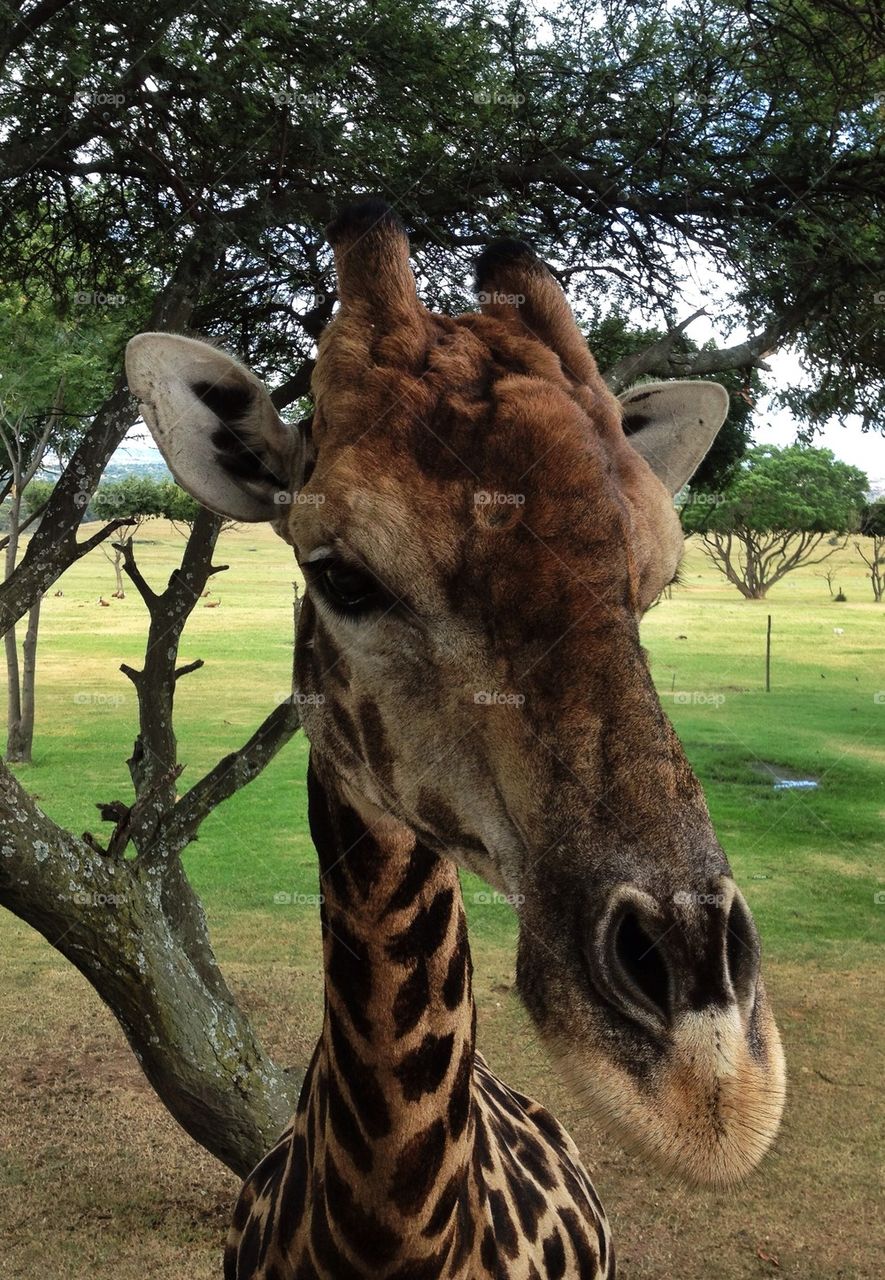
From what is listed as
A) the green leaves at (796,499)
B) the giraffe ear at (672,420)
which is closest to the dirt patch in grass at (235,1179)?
the giraffe ear at (672,420)

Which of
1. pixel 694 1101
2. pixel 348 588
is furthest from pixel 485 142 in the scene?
pixel 694 1101

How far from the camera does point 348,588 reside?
7.14 feet

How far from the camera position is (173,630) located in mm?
7312

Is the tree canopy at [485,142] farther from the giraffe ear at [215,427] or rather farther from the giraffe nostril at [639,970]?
the giraffe nostril at [639,970]

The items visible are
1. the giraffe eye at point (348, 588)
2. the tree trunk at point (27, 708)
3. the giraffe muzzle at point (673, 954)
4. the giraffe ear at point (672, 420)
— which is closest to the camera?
the giraffe muzzle at point (673, 954)

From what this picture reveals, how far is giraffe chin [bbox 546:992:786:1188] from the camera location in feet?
5.11

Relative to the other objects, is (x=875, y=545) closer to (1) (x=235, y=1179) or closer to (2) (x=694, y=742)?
(2) (x=694, y=742)

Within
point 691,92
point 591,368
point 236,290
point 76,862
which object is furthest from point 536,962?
point 236,290

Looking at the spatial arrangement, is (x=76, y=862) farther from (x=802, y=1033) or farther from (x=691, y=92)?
(x=802, y=1033)

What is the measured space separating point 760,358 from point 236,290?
12.2 ft

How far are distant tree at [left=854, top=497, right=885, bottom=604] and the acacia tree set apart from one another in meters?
22.3

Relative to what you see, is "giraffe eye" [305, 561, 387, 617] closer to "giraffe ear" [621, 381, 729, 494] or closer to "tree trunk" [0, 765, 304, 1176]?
"giraffe ear" [621, 381, 729, 494]

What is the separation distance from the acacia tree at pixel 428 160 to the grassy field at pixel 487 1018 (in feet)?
5.11

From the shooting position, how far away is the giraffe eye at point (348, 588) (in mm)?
2127
